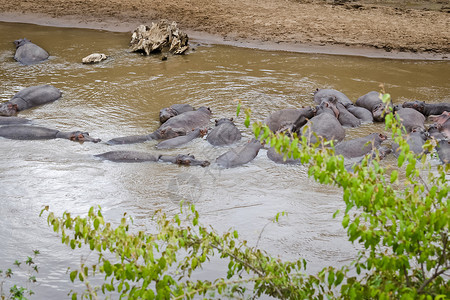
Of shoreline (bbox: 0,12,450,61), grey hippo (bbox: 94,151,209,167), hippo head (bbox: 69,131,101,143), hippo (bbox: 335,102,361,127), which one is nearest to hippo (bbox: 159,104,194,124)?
hippo head (bbox: 69,131,101,143)

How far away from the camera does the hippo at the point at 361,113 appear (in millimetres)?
8820

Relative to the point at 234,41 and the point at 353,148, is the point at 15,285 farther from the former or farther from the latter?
the point at 234,41

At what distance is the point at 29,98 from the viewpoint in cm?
936

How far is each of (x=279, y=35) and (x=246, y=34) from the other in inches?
29.6

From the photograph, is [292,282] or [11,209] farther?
[11,209]

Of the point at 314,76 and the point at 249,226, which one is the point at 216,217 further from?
the point at 314,76

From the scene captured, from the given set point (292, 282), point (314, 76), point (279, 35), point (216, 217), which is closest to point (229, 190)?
point (216, 217)

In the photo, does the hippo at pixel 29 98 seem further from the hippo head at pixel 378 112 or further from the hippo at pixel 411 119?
the hippo at pixel 411 119

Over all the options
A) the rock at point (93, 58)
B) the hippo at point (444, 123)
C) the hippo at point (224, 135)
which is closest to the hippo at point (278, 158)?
the hippo at point (224, 135)

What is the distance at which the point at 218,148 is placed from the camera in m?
7.78

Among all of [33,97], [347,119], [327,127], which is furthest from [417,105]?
[33,97]

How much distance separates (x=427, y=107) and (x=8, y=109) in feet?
21.2

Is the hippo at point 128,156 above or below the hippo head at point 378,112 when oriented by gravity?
below

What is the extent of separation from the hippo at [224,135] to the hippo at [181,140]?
0.19 m
